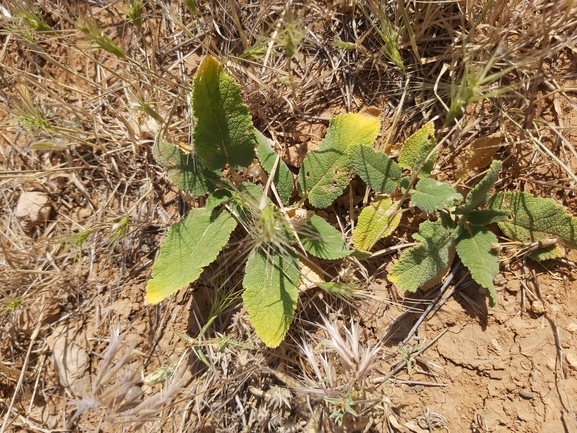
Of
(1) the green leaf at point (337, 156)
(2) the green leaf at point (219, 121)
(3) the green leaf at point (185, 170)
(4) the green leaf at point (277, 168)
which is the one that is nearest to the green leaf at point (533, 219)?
(1) the green leaf at point (337, 156)

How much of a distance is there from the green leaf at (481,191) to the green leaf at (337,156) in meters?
0.36

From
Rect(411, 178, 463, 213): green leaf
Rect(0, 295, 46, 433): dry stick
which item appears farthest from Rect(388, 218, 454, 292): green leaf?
Rect(0, 295, 46, 433): dry stick

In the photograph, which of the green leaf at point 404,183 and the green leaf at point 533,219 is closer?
the green leaf at point 533,219

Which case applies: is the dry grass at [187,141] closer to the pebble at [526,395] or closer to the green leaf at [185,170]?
the green leaf at [185,170]

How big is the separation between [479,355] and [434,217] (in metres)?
0.47

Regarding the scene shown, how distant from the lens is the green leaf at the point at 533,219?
1480 mm

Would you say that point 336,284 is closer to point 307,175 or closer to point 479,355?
point 307,175

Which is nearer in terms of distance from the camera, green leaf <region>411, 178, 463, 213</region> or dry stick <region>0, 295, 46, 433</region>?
green leaf <region>411, 178, 463, 213</region>

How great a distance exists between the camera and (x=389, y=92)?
1.73 meters

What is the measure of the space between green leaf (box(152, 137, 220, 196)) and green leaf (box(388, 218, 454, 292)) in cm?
68

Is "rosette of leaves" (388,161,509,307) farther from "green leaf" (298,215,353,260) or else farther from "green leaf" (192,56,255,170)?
"green leaf" (192,56,255,170)

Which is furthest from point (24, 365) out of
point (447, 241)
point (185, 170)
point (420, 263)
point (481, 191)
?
point (481, 191)

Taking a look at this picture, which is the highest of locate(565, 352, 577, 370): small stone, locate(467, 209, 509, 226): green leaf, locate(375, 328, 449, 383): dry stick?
locate(467, 209, 509, 226): green leaf

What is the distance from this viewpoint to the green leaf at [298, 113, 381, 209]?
159 centimetres
